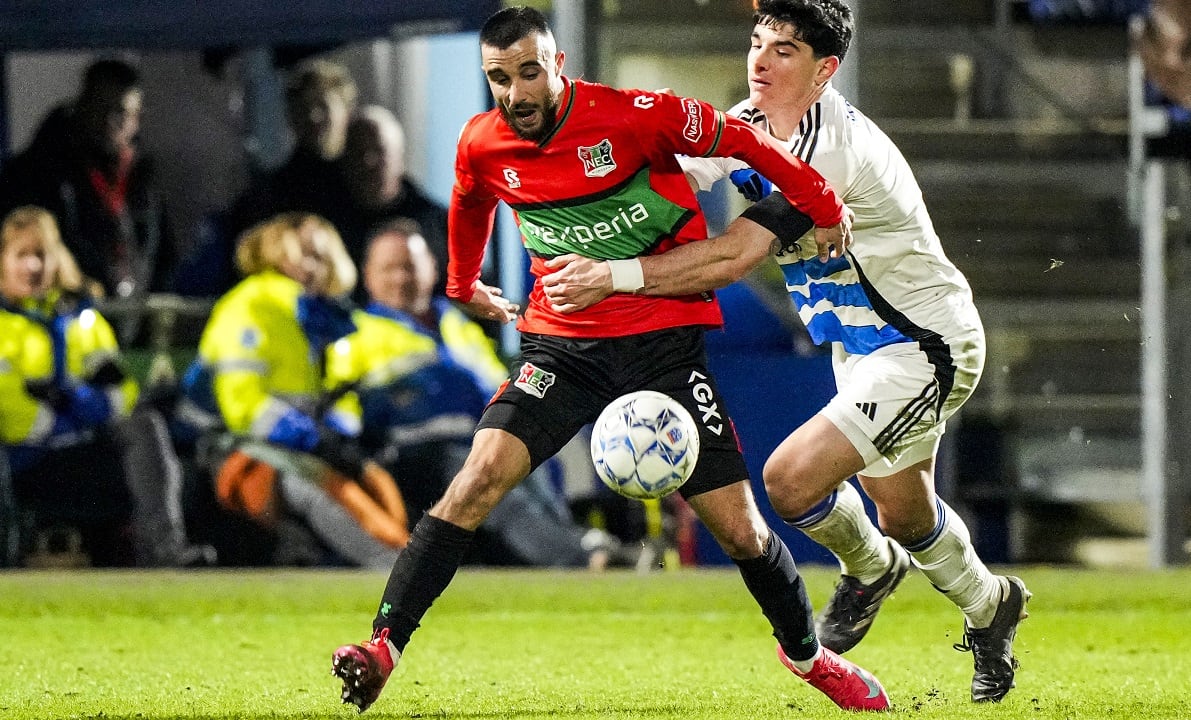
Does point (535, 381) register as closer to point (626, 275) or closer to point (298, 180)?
point (626, 275)

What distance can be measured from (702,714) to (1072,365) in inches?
257

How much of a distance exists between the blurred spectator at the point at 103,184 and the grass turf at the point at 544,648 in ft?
5.85

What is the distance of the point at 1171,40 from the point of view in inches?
405

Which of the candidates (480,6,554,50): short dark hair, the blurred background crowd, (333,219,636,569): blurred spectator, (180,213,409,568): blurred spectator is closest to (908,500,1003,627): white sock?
(480,6,554,50): short dark hair

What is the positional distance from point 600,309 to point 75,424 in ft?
17.7

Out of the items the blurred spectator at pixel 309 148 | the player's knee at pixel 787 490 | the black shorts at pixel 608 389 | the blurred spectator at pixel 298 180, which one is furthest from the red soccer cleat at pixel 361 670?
the blurred spectator at pixel 309 148

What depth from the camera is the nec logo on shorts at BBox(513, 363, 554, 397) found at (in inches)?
185

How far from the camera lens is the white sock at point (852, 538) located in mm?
5238

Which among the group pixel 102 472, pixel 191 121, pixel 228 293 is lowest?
pixel 102 472

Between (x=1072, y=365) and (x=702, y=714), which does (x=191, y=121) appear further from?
(x=702, y=714)

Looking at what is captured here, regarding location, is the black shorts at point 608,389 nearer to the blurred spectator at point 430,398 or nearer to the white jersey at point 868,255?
the white jersey at point 868,255

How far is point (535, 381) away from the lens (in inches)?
186

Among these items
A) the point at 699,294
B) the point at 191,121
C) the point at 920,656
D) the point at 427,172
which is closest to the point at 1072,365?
the point at 427,172

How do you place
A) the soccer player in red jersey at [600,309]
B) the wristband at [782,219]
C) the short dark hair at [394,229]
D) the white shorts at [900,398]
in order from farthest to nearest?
the short dark hair at [394,229]
the white shorts at [900,398]
the wristband at [782,219]
the soccer player in red jersey at [600,309]
